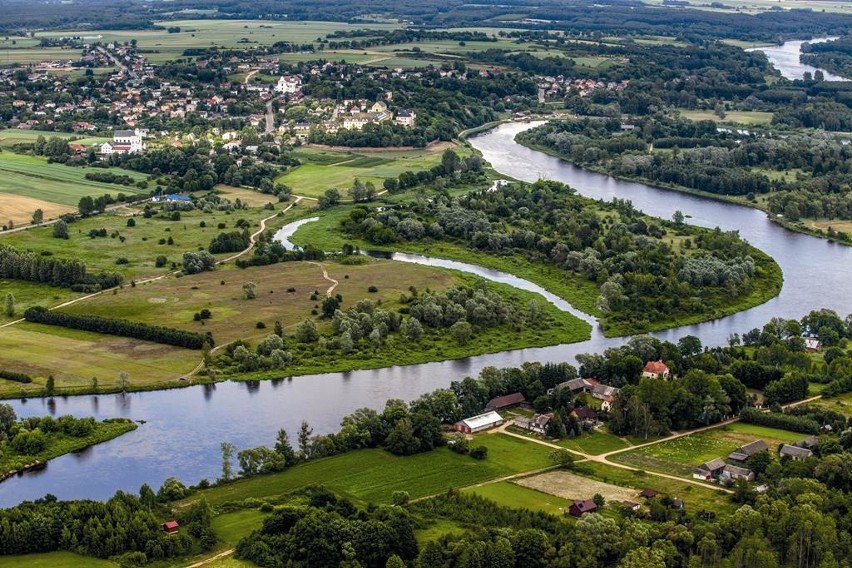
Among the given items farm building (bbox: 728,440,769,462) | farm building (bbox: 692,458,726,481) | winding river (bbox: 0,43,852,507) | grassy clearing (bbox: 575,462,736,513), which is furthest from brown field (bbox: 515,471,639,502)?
winding river (bbox: 0,43,852,507)

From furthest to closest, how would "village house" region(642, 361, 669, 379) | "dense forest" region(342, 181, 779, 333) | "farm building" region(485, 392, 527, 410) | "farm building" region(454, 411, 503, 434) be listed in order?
"dense forest" region(342, 181, 779, 333) → "village house" region(642, 361, 669, 379) → "farm building" region(485, 392, 527, 410) → "farm building" region(454, 411, 503, 434)

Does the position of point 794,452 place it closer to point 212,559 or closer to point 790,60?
point 212,559

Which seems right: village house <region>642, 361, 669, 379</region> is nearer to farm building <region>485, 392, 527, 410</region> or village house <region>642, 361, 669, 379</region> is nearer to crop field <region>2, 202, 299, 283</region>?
farm building <region>485, 392, 527, 410</region>

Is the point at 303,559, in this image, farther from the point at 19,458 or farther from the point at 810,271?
the point at 810,271

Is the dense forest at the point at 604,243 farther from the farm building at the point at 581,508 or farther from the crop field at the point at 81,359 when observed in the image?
the crop field at the point at 81,359

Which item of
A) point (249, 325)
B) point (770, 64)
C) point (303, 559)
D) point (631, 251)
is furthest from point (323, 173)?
point (770, 64)
